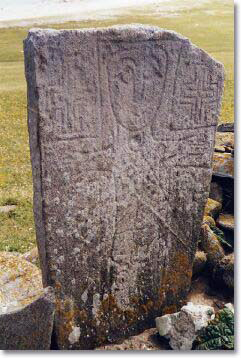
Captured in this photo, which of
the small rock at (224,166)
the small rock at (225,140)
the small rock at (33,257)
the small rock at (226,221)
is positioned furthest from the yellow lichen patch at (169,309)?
the small rock at (225,140)

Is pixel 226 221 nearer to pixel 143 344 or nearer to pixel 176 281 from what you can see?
pixel 176 281

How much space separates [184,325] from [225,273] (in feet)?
3.15

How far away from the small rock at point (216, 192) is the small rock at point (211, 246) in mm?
806

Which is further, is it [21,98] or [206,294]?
[21,98]

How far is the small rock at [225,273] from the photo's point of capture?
5840 mm

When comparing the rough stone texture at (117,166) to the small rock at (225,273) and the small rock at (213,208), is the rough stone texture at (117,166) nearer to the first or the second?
the small rock at (225,273)

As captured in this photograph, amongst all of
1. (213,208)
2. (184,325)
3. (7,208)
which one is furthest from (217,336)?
(7,208)

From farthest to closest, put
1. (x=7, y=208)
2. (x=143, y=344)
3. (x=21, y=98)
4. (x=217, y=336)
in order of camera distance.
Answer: (x=21, y=98)
(x=7, y=208)
(x=143, y=344)
(x=217, y=336)

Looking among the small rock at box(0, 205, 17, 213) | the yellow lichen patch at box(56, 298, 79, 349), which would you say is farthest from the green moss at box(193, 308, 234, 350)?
the small rock at box(0, 205, 17, 213)

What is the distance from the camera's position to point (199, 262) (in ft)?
19.4

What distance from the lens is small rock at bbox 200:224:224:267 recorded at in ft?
19.7

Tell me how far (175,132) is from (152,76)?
0.57 m

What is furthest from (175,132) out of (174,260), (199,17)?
(199,17)

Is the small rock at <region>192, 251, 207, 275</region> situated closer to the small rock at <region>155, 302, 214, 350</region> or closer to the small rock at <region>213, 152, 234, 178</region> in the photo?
the small rock at <region>155, 302, 214, 350</region>
